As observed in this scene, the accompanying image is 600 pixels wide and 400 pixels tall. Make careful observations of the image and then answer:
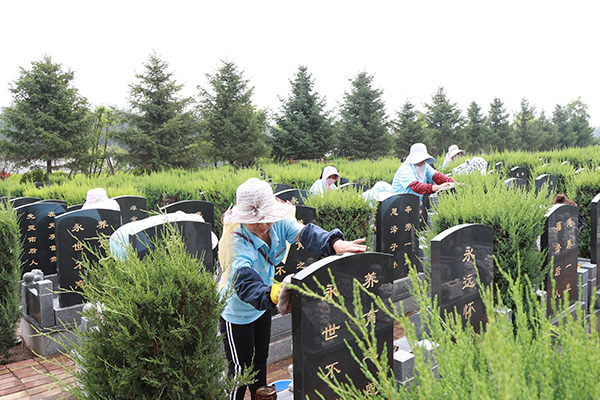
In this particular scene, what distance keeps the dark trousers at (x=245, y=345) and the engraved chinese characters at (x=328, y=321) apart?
52 cm

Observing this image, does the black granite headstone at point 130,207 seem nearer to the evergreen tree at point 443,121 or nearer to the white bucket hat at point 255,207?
the white bucket hat at point 255,207

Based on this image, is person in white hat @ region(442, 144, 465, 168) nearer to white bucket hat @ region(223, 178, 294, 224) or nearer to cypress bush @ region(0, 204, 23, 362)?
white bucket hat @ region(223, 178, 294, 224)

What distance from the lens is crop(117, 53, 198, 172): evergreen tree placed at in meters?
26.8

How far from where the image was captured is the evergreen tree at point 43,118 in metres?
22.8

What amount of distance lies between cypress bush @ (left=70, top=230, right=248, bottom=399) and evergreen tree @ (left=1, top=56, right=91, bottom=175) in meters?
23.6

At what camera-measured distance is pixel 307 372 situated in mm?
2758

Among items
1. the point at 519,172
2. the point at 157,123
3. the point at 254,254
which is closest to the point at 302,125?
the point at 157,123

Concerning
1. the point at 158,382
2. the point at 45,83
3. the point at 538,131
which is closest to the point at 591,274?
the point at 158,382

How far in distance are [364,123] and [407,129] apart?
4.72 m

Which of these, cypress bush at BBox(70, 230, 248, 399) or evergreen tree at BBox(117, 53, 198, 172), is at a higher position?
evergreen tree at BBox(117, 53, 198, 172)

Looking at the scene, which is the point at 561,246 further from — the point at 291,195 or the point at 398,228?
the point at 291,195

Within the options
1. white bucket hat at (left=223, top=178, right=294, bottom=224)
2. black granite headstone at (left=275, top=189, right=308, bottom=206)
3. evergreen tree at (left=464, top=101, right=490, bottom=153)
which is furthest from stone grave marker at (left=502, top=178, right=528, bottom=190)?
evergreen tree at (left=464, top=101, right=490, bottom=153)

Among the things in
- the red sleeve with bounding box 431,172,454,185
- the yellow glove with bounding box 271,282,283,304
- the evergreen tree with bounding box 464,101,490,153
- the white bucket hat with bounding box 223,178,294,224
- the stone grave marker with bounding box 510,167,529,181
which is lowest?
the stone grave marker with bounding box 510,167,529,181

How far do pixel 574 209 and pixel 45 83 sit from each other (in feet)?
83.0
